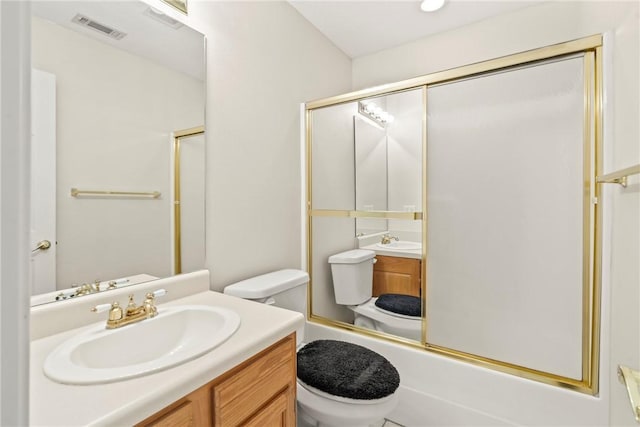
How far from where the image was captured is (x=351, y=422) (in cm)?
123

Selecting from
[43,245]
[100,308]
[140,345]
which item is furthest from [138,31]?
[140,345]

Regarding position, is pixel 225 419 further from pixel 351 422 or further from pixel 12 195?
pixel 12 195

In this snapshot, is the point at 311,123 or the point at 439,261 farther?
the point at 311,123

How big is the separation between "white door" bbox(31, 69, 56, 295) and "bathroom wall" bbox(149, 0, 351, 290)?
22.4 inches

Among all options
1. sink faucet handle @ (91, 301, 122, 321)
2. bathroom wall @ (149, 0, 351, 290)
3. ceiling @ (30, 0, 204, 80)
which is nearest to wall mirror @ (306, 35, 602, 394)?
bathroom wall @ (149, 0, 351, 290)

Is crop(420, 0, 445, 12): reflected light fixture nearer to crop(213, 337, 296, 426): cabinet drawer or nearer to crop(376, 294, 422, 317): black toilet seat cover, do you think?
crop(376, 294, 422, 317): black toilet seat cover

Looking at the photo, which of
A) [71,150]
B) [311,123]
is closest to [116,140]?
[71,150]

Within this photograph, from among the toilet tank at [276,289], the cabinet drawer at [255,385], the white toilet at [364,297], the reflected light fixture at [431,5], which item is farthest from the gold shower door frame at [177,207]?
the reflected light fixture at [431,5]

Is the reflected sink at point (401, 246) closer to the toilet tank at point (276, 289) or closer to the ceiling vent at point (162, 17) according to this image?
the toilet tank at point (276, 289)

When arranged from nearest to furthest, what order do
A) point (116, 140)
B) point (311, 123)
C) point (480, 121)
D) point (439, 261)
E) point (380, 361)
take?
1. point (116, 140)
2. point (380, 361)
3. point (480, 121)
4. point (439, 261)
5. point (311, 123)

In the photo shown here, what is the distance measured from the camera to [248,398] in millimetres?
891

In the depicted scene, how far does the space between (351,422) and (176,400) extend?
81 centimetres

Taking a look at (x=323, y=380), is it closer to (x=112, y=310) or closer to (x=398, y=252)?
(x=112, y=310)

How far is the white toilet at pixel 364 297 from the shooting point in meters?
1.86
